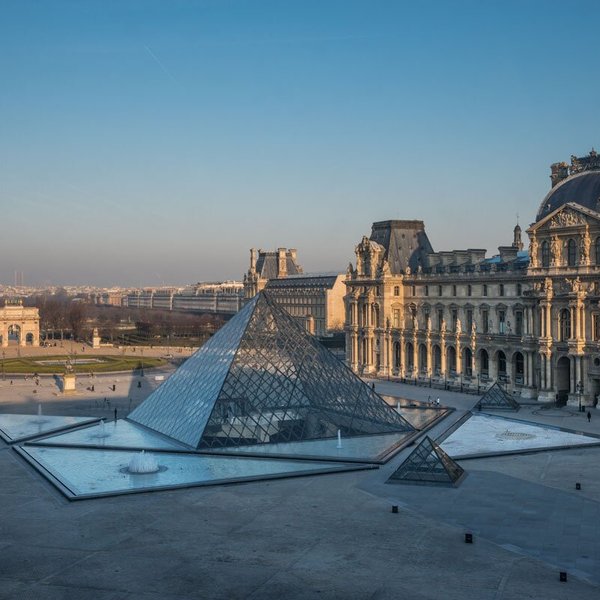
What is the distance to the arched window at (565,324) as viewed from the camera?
53875mm

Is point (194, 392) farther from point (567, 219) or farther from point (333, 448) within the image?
point (567, 219)

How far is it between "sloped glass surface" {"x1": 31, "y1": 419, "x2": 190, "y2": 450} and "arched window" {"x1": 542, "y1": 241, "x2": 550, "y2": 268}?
28477 millimetres

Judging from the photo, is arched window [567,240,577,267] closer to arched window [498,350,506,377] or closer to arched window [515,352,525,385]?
arched window [515,352,525,385]

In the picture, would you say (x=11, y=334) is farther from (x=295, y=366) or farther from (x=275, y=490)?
(x=275, y=490)

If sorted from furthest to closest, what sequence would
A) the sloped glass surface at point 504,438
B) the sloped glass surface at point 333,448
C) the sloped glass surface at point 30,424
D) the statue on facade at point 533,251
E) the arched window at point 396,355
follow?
1. the arched window at point 396,355
2. the statue on facade at point 533,251
3. the sloped glass surface at point 30,424
4. the sloped glass surface at point 504,438
5. the sloped glass surface at point 333,448

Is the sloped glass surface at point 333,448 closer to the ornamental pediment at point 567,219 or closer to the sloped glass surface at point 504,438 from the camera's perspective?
the sloped glass surface at point 504,438

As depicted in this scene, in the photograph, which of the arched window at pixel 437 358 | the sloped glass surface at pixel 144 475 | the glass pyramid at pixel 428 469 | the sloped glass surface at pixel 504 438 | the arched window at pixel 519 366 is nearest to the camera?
the sloped glass surface at pixel 144 475

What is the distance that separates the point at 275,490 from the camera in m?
31.1

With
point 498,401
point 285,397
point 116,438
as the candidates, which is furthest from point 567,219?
point 116,438

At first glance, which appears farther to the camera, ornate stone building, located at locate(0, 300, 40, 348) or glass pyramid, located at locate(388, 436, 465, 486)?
ornate stone building, located at locate(0, 300, 40, 348)

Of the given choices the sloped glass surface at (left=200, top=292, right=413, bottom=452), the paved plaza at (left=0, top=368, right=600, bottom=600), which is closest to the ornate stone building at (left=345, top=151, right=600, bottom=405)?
the sloped glass surface at (left=200, top=292, right=413, bottom=452)

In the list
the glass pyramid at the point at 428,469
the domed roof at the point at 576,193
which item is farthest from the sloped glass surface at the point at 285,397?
the domed roof at the point at 576,193

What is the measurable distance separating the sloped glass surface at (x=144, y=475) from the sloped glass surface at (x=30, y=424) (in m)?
4.38

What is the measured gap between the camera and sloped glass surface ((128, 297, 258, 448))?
131 feet
